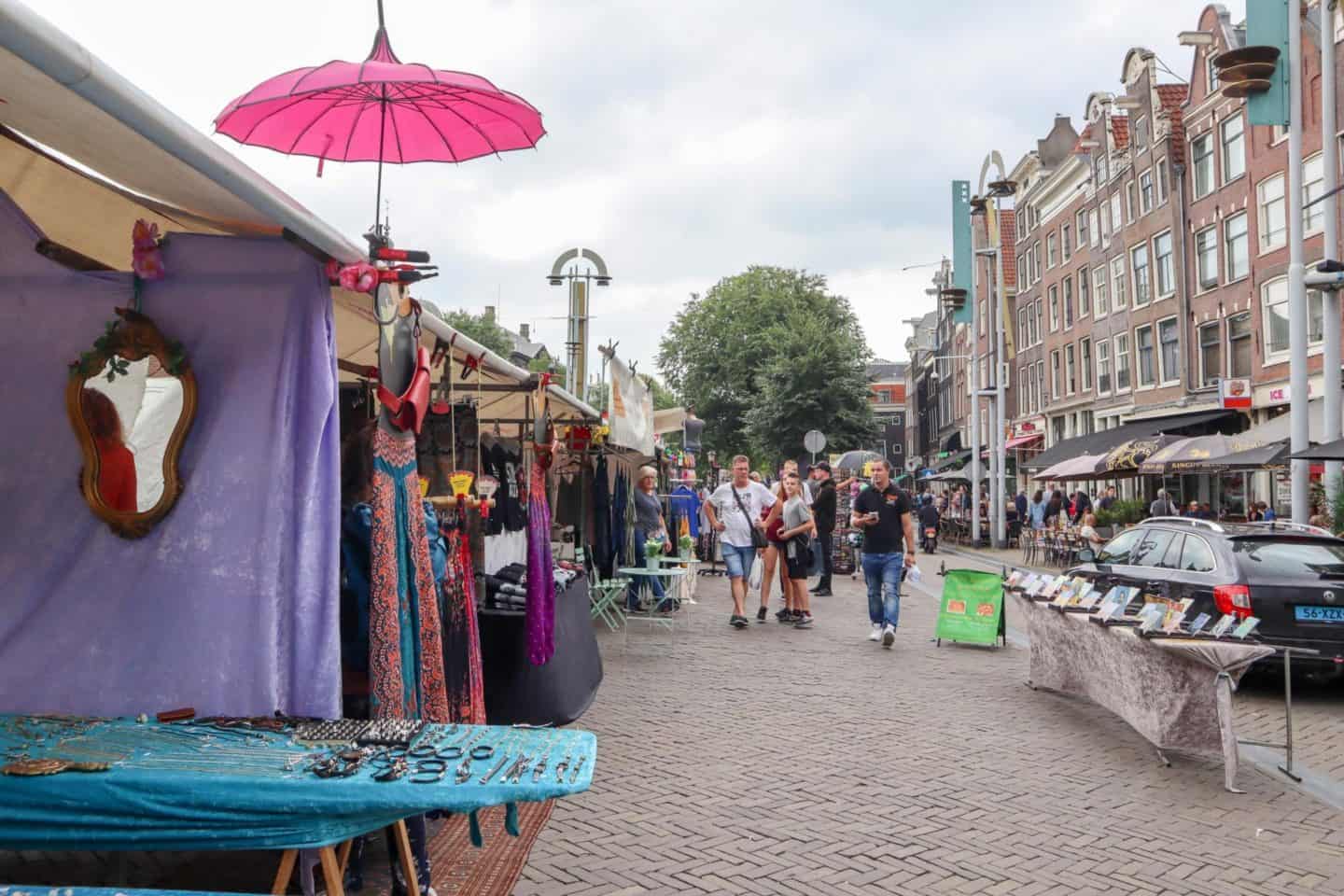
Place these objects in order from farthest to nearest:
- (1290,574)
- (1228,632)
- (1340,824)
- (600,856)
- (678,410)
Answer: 1. (678,410)
2. (1290,574)
3. (1228,632)
4. (1340,824)
5. (600,856)

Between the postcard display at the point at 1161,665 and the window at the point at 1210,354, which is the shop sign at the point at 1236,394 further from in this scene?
the postcard display at the point at 1161,665

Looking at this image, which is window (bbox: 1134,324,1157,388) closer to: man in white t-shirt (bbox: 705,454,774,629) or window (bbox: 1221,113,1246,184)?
window (bbox: 1221,113,1246,184)

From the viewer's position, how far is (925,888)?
418 centimetres

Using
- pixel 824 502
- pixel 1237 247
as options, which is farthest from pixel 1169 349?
pixel 824 502

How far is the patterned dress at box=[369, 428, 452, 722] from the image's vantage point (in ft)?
13.3

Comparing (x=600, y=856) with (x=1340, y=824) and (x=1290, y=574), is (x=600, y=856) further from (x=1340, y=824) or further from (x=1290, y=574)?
(x=1290, y=574)

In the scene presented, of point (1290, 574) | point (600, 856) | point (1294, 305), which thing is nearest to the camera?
point (600, 856)

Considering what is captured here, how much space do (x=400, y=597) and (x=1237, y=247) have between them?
1033 inches


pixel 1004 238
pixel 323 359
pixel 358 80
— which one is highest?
pixel 1004 238

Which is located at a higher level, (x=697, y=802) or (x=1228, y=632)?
(x=1228, y=632)

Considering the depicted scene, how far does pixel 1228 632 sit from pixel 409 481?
4.58m

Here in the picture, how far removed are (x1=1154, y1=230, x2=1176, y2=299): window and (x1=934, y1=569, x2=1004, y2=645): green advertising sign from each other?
21054mm

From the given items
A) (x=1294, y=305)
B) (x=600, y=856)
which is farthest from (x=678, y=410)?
(x=600, y=856)

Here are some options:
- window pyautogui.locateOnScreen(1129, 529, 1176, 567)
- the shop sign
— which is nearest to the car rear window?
window pyautogui.locateOnScreen(1129, 529, 1176, 567)
